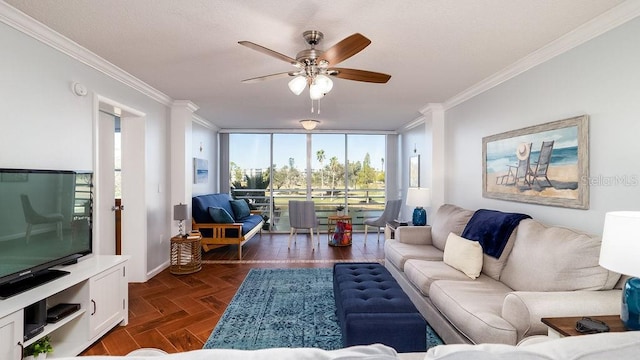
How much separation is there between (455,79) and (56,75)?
3665 mm

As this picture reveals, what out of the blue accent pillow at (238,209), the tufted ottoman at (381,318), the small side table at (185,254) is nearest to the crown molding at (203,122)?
the blue accent pillow at (238,209)

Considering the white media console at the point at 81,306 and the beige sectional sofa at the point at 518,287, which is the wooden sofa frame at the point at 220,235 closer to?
the white media console at the point at 81,306

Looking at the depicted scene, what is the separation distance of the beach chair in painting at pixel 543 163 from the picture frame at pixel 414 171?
3037 mm

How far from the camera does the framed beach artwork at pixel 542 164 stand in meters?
2.27

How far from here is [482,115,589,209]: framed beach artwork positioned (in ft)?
7.43

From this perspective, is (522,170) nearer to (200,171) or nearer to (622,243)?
(622,243)

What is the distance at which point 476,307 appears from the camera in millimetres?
1966

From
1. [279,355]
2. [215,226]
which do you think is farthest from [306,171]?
[279,355]

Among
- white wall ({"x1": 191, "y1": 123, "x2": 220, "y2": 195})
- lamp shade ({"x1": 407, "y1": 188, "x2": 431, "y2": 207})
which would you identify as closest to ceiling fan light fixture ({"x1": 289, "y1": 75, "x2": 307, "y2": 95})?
lamp shade ({"x1": 407, "y1": 188, "x2": 431, "y2": 207})

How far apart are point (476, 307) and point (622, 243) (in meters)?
0.88

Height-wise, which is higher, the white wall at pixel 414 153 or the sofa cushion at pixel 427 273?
the white wall at pixel 414 153

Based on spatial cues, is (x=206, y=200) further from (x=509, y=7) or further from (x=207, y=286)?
(x=509, y=7)

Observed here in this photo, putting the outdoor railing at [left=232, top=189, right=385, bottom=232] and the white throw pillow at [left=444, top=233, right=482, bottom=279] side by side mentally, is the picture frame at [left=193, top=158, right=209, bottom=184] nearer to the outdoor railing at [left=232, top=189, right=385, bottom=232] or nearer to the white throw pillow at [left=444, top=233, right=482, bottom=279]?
the outdoor railing at [left=232, top=189, right=385, bottom=232]

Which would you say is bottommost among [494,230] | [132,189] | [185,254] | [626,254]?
[185,254]
